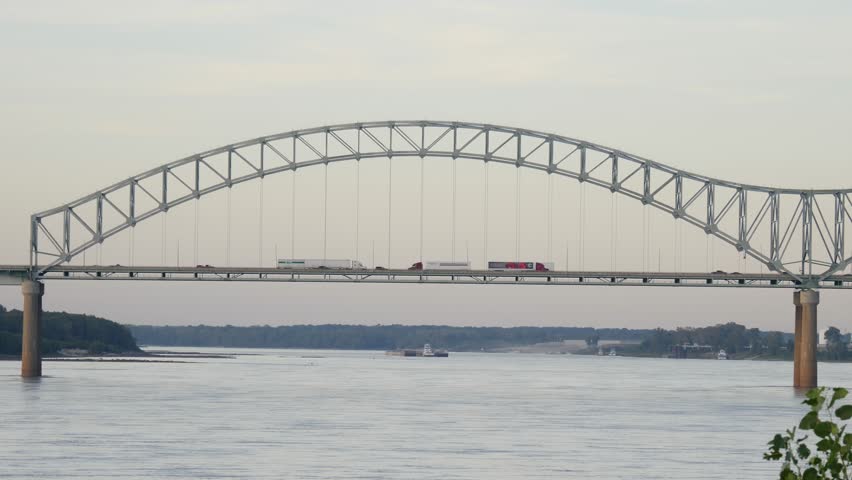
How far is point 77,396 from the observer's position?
9262 centimetres

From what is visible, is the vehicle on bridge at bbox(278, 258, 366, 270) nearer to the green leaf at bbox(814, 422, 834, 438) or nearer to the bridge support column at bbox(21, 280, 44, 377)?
the bridge support column at bbox(21, 280, 44, 377)

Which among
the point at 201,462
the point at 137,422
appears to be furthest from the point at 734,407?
the point at 201,462

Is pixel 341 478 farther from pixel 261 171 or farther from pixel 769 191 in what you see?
pixel 769 191

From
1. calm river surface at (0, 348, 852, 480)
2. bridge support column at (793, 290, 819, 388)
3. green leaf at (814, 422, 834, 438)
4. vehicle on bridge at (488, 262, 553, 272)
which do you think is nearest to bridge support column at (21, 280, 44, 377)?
calm river surface at (0, 348, 852, 480)

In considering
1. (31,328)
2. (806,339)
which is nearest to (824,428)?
(806,339)

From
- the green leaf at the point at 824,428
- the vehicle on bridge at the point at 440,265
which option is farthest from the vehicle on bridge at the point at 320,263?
the green leaf at the point at 824,428

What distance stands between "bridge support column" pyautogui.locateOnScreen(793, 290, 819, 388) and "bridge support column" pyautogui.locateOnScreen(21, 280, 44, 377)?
2601 inches

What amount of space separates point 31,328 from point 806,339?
Result: 219ft

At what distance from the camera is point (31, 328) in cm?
12275

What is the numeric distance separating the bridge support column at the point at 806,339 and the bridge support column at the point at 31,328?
6605 centimetres

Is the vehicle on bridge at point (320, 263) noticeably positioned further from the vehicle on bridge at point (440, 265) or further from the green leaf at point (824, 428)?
the green leaf at point (824, 428)

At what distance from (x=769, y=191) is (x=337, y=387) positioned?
43.5 metres

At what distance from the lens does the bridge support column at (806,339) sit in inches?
4766

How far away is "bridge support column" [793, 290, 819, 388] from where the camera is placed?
121062 mm
